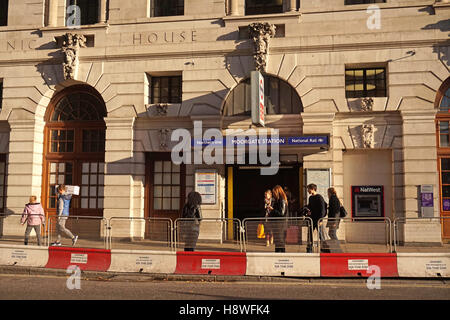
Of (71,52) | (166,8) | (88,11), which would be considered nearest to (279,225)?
(166,8)

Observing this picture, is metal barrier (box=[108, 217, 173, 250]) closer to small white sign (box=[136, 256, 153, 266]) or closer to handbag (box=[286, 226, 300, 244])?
small white sign (box=[136, 256, 153, 266])

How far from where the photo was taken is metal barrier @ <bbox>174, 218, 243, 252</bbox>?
10.8m

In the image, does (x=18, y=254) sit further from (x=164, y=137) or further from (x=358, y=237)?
(x=358, y=237)

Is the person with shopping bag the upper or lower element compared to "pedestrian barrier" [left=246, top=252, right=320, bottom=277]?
upper

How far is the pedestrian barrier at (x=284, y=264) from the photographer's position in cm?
985

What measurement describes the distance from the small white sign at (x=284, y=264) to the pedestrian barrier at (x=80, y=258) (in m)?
3.85

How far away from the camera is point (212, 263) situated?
10133 millimetres

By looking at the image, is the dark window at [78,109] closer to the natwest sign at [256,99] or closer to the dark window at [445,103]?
the natwest sign at [256,99]

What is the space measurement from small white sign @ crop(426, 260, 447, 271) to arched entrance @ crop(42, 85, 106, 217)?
36.3ft

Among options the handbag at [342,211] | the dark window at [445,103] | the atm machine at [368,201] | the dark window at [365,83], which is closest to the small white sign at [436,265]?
the handbag at [342,211]

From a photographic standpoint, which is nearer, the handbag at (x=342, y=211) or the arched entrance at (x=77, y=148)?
the handbag at (x=342, y=211)

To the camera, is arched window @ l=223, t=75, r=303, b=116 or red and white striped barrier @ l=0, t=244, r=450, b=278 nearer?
red and white striped barrier @ l=0, t=244, r=450, b=278

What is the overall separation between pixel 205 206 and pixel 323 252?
5.77 metres

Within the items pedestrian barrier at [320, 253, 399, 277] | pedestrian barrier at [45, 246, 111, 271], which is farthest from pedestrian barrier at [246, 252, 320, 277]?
pedestrian barrier at [45, 246, 111, 271]
